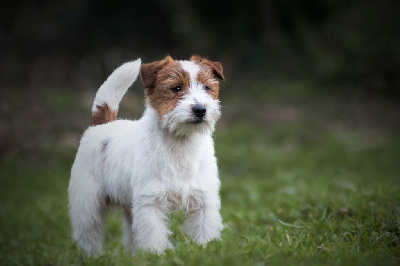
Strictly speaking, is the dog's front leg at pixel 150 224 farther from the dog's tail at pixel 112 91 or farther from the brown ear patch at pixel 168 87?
the dog's tail at pixel 112 91

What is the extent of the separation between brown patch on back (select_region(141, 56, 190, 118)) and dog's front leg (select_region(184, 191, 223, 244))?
2.79 feet

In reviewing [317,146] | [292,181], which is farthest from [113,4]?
[292,181]

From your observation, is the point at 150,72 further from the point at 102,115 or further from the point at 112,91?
the point at 102,115

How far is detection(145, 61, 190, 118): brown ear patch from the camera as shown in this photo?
4395 millimetres

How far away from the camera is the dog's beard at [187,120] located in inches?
167

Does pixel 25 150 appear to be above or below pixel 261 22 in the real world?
below

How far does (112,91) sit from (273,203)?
3.32 m

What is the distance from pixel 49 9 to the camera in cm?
1970

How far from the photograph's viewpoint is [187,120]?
4.24 metres

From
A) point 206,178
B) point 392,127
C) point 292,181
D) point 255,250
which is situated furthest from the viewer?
point 392,127

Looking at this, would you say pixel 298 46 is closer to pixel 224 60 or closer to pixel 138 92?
pixel 224 60

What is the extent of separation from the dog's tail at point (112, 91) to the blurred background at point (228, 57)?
7792 millimetres

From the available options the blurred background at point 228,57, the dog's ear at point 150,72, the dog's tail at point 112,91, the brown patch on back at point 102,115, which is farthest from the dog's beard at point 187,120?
the blurred background at point 228,57

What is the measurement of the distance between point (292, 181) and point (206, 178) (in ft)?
17.5
